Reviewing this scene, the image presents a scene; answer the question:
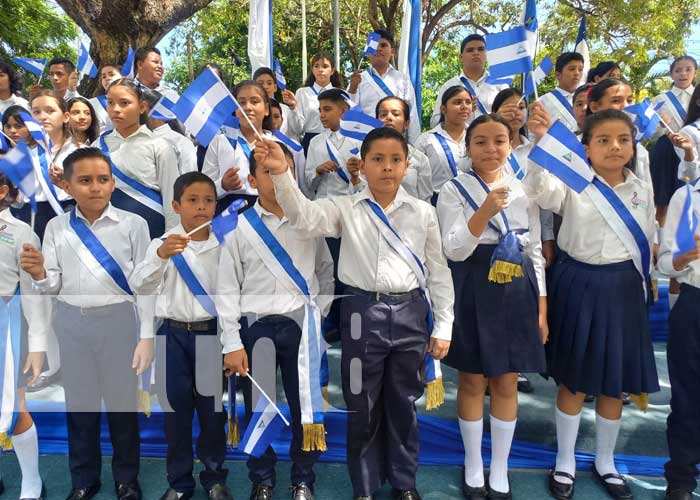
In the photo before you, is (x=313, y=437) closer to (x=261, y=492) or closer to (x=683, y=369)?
(x=261, y=492)

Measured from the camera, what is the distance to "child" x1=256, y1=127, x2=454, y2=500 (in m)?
2.62

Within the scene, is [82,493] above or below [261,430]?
below

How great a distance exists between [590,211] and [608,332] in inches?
22.5

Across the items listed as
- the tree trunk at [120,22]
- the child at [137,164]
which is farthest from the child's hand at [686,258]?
the tree trunk at [120,22]

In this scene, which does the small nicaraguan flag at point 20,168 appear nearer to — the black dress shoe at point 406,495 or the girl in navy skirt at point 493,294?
the girl in navy skirt at point 493,294

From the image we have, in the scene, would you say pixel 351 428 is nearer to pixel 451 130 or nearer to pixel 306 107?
pixel 451 130

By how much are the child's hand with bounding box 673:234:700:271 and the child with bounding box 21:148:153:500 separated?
2.34 meters

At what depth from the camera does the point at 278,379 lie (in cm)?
400

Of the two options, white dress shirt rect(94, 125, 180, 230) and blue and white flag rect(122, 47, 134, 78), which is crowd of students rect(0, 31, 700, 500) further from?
blue and white flag rect(122, 47, 134, 78)

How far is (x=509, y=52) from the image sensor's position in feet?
11.5

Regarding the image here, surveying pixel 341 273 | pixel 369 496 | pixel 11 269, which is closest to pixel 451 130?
pixel 341 273

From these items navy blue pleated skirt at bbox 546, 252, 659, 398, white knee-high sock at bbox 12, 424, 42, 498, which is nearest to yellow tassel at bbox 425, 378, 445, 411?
navy blue pleated skirt at bbox 546, 252, 659, 398

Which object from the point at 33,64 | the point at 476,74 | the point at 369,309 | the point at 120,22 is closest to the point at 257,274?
the point at 369,309

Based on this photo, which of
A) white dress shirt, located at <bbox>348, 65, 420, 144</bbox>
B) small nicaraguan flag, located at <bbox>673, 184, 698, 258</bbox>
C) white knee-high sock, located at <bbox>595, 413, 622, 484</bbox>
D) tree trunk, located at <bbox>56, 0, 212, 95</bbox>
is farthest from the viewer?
tree trunk, located at <bbox>56, 0, 212, 95</bbox>
